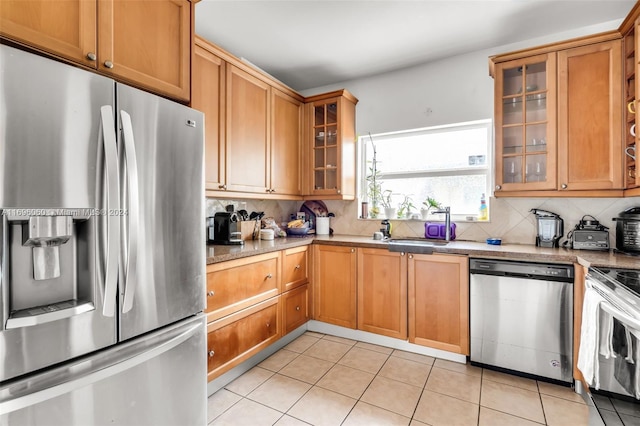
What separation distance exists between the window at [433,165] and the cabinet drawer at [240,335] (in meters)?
1.60

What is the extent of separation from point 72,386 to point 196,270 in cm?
59

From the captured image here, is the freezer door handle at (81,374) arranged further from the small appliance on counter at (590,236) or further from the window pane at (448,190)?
the small appliance on counter at (590,236)

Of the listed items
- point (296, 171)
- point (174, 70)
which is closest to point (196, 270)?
point (174, 70)

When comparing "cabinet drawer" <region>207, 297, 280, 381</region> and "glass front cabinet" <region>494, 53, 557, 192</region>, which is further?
"glass front cabinet" <region>494, 53, 557, 192</region>

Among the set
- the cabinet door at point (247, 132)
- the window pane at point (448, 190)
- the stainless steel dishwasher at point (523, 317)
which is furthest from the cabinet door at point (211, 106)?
the stainless steel dishwasher at point (523, 317)

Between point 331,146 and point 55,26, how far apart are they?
241 cm

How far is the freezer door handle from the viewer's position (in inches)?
36.5

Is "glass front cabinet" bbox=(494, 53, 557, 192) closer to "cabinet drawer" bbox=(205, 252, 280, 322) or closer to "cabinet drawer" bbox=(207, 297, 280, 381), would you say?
"cabinet drawer" bbox=(205, 252, 280, 322)

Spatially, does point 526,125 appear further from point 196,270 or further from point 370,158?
point 196,270

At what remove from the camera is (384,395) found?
203cm

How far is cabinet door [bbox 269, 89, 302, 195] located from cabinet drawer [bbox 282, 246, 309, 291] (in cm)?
64

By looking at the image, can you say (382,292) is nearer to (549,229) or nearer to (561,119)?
(549,229)

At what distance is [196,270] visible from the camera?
1490 mm

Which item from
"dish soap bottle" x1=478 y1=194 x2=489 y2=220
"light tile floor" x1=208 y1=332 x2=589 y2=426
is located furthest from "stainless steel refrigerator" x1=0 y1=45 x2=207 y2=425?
"dish soap bottle" x1=478 y1=194 x2=489 y2=220
